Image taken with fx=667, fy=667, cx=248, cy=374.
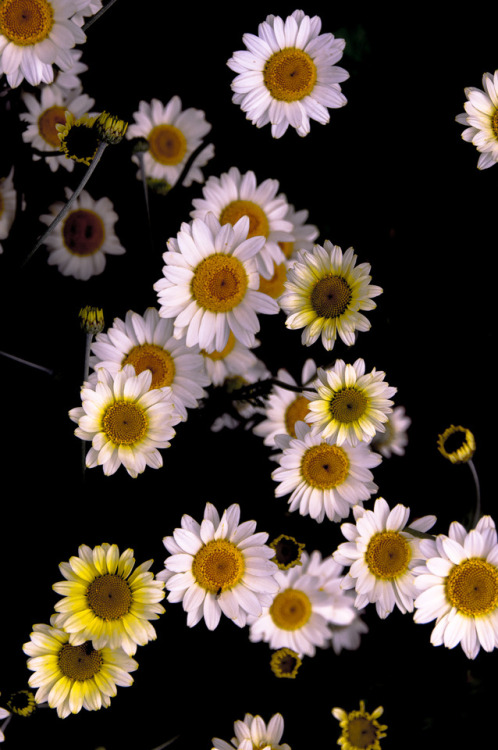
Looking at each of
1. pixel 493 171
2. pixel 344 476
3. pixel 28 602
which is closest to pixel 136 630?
pixel 28 602

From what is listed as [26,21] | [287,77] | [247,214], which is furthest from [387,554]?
[26,21]

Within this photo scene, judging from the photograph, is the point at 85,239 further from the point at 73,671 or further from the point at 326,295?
the point at 73,671

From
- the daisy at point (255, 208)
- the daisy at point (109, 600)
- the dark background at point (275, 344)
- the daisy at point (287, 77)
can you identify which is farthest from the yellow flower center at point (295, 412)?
the daisy at point (287, 77)

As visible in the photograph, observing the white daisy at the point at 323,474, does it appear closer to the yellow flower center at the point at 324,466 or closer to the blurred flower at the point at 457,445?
the yellow flower center at the point at 324,466

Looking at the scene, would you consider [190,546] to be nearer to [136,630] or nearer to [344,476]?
[136,630]

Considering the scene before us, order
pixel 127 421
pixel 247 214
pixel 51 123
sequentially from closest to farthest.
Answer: pixel 127 421
pixel 247 214
pixel 51 123

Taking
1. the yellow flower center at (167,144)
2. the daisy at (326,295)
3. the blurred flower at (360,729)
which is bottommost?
the blurred flower at (360,729)
